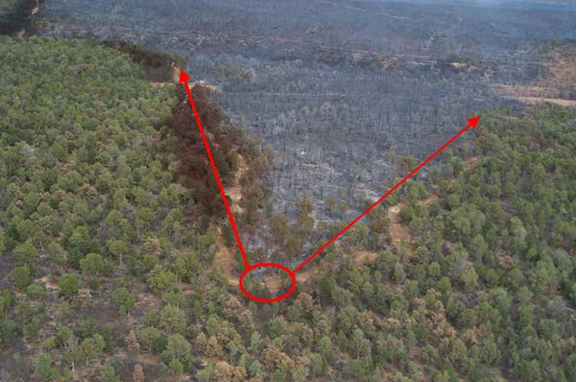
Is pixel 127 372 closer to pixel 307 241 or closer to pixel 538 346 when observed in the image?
pixel 307 241

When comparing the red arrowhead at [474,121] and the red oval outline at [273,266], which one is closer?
the red oval outline at [273,266]

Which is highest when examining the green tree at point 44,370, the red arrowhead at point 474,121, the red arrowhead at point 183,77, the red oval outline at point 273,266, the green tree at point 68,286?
the red arrowhead at point 183,77

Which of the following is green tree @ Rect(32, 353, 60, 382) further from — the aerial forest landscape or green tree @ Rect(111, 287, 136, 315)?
green tree @ Rect(111, 287, 136, 315)

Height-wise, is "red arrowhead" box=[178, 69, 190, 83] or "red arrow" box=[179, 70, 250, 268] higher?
"red arrowhead" box=[178, 69, 190, 83]

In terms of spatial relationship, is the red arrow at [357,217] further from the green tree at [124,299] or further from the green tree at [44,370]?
the green tree at [44,370]

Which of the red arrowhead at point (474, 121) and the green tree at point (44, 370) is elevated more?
the red arrowhead at point (474, 121)

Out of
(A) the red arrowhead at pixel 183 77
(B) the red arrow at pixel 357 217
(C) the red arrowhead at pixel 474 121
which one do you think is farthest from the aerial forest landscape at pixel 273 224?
(A) the red arrowhead at pixel 183 77

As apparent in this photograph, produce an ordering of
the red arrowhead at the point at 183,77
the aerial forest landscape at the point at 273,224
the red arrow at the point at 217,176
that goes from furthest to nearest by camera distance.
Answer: the red arrowhead at the point at 183,77 < the red arrow at the point at 217,176 < the aerial forest landscape at the point at 273,224

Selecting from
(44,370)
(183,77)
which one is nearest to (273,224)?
(44,370)

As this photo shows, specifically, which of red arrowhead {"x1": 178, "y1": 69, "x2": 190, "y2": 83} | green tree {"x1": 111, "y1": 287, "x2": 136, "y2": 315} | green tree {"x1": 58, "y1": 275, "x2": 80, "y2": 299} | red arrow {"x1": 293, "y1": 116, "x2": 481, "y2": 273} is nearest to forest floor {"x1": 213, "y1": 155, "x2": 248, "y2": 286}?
red arrow {"x1": 293, "y1": 116, "x2": 481, "y2": 273}
